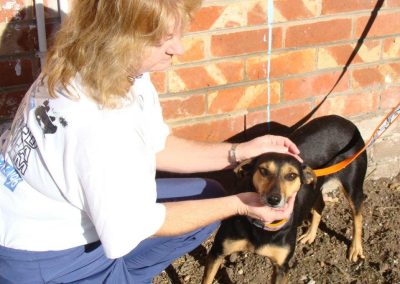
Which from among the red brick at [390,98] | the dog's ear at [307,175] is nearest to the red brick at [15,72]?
the dog's ear at [307,175]

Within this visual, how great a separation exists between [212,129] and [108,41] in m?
1.54

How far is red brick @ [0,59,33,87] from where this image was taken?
2855 millimetres

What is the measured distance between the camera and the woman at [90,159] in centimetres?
206

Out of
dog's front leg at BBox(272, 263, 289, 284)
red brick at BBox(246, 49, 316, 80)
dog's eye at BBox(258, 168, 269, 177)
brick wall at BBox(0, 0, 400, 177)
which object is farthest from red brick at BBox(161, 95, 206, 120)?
dog's front leg at BBox(272, 263, 289, 284)

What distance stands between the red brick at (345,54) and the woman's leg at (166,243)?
116 cm

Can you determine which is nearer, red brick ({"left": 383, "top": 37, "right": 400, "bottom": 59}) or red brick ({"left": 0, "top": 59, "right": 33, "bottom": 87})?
red brick ({"left": 0, "top": 59, "right": 33, "bottom": 87})

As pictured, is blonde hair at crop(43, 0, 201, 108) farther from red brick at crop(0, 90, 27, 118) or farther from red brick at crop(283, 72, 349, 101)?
red brick at crop(283, 72, 349, 101)

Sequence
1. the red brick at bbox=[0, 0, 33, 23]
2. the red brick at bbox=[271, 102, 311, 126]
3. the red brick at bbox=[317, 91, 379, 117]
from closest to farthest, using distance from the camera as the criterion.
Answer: the red brick at bbox=[0, 0, 33, 23] < the red brick at bbox=[271, 102, 311, 126] < the red brick at bbox=[317, 91, 379, 117]

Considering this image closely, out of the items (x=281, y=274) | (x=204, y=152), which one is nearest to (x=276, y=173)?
(x=204, y=152)

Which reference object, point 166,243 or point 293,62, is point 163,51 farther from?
point 293,62

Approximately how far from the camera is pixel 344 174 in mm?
3602

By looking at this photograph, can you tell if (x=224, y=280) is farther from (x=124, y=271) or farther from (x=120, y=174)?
(x=120, y=174)

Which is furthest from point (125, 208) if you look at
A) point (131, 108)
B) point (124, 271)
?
point (124, 271)

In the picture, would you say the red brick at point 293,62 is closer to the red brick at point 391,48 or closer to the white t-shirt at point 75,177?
the red brick at point 391,48
